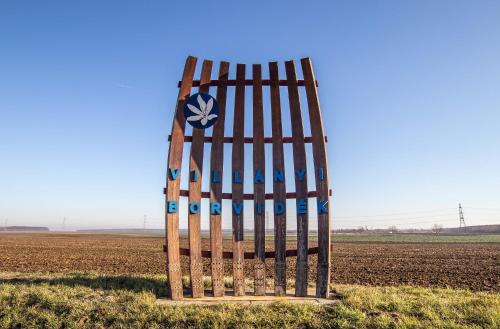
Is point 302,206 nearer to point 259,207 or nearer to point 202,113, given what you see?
point 259,207

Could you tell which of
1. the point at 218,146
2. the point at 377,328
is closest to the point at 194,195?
the point at 218,146

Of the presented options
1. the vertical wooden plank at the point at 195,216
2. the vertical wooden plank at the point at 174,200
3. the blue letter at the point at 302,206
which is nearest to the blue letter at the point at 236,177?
the vertical wooden plank at the point at 195,216

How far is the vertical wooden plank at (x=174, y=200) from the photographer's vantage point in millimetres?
8266

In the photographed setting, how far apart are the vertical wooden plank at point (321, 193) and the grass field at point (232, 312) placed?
0.51 meters

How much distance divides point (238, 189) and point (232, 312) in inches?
107

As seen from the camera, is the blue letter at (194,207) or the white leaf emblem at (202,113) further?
the white leaf emblem at (202,113)

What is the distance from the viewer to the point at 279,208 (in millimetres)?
8523

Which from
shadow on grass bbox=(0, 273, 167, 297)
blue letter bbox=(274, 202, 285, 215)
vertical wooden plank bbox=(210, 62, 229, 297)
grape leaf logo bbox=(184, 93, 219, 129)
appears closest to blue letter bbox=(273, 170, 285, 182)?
blue letter bbox=(274, 202, 285, 215)

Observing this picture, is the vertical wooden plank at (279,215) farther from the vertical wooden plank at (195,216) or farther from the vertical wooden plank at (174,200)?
the vertical wooden plank at (174,200)

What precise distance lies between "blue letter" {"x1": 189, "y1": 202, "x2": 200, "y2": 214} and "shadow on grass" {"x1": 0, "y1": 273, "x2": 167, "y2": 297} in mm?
Answer: 1982

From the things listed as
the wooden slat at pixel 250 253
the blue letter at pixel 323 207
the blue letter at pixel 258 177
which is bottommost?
the wooden slat at pixel 250 253

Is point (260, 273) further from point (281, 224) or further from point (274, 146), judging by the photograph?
point (274, 146)

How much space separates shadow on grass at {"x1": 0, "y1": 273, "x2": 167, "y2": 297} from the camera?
880cm

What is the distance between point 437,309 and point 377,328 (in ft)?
4.89
